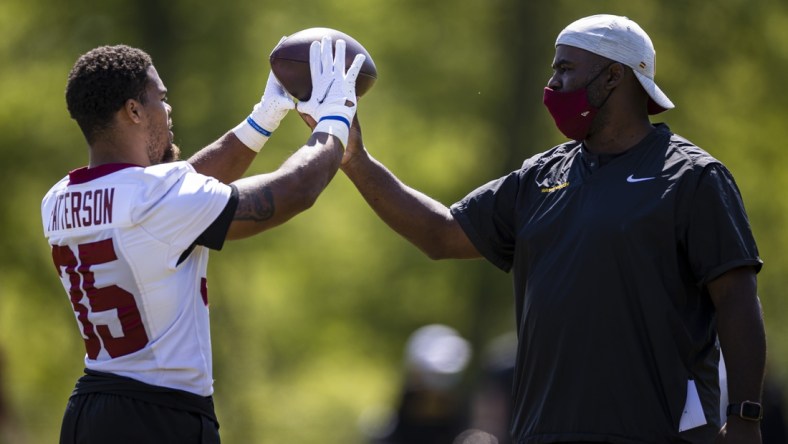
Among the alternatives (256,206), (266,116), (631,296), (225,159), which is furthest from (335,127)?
(631,296)

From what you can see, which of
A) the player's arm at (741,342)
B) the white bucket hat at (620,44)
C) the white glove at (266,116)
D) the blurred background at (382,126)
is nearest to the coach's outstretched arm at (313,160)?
the white glove at (266,116)

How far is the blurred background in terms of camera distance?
14883mm

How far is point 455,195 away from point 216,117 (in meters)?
3.38

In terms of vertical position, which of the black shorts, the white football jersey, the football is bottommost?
the black shorts

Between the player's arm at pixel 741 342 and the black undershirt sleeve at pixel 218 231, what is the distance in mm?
1795

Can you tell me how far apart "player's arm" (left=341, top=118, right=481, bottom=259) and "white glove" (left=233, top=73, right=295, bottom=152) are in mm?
337

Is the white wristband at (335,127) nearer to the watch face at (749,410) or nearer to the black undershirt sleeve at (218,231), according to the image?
the black undershirt sleeve at (218,231)

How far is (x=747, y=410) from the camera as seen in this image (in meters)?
4.28

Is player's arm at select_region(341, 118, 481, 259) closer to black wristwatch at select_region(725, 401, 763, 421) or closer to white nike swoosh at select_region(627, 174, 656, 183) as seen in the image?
white nike swoosh at select_region(627, 174, 656, 183)

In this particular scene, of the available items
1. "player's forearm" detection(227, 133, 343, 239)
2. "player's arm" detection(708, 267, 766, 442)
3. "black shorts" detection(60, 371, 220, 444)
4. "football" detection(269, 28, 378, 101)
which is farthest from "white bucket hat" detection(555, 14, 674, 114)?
"black shorts" detection(60, 371, 220, 444)

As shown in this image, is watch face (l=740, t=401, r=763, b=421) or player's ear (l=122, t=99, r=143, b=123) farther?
player's ear (l=122, t=99, r=143, b=123)

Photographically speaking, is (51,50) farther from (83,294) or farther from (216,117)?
(83,294)

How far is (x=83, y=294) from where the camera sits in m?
4.40

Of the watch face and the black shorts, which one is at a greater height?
the black shorts
